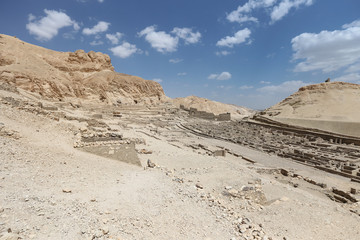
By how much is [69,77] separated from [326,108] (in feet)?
179

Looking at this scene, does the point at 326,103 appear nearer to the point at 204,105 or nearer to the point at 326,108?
the point at 326,108

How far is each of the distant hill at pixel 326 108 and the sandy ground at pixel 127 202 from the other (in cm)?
2829

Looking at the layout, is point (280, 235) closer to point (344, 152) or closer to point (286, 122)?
point (344, 152)

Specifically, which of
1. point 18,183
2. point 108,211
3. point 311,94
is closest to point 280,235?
point 108,211

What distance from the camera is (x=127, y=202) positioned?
4395 mm

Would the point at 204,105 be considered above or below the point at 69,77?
below

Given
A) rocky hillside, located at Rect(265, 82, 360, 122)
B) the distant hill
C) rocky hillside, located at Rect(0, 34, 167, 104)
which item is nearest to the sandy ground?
rocky hillside, located at Rect(0, 34, 167, 104)

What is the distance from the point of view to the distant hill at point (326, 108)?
30.3 metres

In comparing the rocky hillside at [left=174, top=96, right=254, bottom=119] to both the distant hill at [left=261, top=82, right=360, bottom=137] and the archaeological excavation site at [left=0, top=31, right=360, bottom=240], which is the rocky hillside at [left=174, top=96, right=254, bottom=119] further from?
the archaeological excavation site at [left=0, top=31, right=360, bottom=240]

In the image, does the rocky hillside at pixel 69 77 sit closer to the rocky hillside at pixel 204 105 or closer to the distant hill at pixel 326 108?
the rocky hillside at pixel 204 105

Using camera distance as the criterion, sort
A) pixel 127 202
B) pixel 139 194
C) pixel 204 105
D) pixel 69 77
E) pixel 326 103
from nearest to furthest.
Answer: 1. pixel 127 202
2. pixel 139 194
3. pixel 326 103
4. pixel 69 77
5. pixel 204 105

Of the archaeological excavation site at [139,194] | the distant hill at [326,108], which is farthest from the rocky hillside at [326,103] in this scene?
the archaeological excavation site at [139,194]

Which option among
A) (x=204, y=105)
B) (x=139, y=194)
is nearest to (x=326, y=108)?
(x=204, y=105)

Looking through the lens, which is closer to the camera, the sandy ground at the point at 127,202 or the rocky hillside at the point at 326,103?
the sandy ground at the point at 127,202
